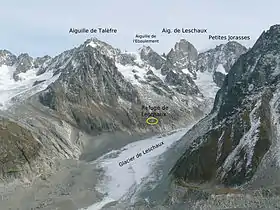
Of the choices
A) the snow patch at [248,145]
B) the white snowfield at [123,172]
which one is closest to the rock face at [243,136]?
the snow patch at [248,145]

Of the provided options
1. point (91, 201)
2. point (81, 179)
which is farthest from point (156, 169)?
point (91, 201)

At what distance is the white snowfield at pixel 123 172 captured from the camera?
125 metres

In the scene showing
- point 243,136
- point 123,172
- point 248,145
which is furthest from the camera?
point 123,172

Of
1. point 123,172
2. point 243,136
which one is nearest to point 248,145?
point 243,136

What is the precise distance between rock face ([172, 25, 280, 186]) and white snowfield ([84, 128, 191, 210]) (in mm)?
14165

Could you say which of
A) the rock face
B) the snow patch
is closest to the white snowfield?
the rock face

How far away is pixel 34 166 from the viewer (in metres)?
151

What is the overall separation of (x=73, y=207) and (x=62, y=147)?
262ft

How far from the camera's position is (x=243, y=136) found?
117062mm

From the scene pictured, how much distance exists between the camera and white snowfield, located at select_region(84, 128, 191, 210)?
410ft

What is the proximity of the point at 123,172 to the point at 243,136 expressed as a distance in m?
47.7

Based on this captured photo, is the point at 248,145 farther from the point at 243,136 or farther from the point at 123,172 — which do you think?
the point at 123,172

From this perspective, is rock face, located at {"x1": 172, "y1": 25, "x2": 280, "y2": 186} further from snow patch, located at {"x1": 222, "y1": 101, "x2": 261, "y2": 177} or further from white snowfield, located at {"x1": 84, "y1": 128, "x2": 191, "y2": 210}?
white snowfield, located at {"x1": 84, "y1": 128, "x2": 191, "y2": 210}

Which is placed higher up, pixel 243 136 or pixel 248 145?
pixel 243 136
